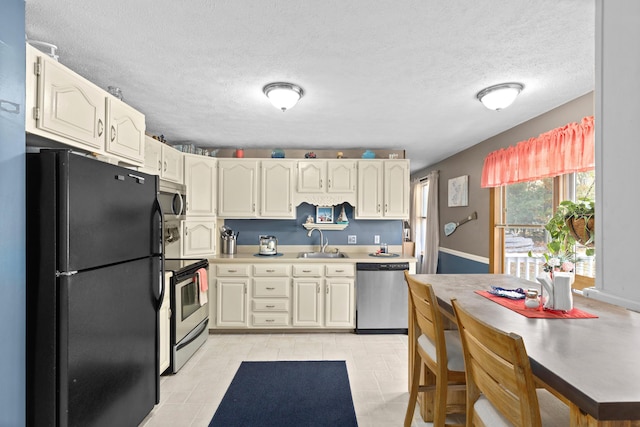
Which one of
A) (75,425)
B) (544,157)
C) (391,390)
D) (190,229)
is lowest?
(391,390)

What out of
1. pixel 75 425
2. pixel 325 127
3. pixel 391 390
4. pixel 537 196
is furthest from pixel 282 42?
pixel 537 196

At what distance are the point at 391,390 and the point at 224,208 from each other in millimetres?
2833

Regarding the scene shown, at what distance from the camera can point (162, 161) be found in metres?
3.32

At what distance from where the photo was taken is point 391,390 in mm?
2664

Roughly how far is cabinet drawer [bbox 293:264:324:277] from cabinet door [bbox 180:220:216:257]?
1117 mm

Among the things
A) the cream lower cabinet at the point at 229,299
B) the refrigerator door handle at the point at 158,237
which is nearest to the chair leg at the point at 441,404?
the refrigerator door handle at the point at 158,237

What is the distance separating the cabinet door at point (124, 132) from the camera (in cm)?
212

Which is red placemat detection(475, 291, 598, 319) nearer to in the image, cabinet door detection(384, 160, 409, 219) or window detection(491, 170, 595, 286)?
window detection(491, 170, 595, 286)

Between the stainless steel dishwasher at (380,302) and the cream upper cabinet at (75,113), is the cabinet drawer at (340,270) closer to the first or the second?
the stainless steel dishwasher at (380,302)

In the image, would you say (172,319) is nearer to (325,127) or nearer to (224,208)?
(224,208)

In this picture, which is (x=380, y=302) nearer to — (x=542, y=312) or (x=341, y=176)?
(x=341, y=176)

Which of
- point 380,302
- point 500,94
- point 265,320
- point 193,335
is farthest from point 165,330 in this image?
point 500,94

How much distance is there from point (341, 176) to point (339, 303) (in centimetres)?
159

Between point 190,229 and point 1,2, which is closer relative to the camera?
point 1,2
